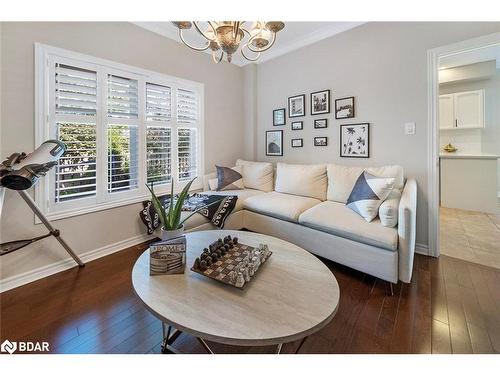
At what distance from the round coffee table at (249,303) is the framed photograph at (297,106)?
97.4 inches

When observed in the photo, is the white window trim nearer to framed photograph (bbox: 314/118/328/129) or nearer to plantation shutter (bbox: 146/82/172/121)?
plantation shutter (bbox: 146/82/172/121)

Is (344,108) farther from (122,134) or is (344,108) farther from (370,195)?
(122,134)

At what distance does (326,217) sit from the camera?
2.21 metres

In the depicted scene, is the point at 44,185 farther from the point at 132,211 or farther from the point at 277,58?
the point at 277,58

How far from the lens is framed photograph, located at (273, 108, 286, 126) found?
3586mm

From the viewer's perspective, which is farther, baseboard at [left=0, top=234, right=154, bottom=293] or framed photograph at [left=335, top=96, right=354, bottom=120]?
framed photograph at [left=335, top=96, right=354, bottom=120]

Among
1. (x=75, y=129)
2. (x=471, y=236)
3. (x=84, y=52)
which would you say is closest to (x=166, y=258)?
(x=75, y=129)

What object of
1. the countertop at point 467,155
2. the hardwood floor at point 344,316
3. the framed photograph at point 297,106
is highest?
the framed photograph at point 297,106

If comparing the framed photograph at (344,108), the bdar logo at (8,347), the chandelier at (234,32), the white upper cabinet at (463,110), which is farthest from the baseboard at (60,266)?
the white upper cabinet at (463,110)

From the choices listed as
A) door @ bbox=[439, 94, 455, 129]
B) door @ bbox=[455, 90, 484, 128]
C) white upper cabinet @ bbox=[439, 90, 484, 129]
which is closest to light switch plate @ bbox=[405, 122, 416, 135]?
white upper cabinet @ bbox=[439, 90, 484, 129]

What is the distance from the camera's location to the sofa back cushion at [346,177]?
7.95ft

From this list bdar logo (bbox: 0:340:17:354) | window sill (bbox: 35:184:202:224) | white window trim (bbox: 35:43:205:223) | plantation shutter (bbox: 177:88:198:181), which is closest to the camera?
bdar logo (bbox: 0:340:17:354)

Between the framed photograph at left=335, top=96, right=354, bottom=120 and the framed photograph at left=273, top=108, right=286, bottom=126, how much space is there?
808mm

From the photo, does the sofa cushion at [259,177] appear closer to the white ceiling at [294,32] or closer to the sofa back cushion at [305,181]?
the sofa back cushion at [305,181]
